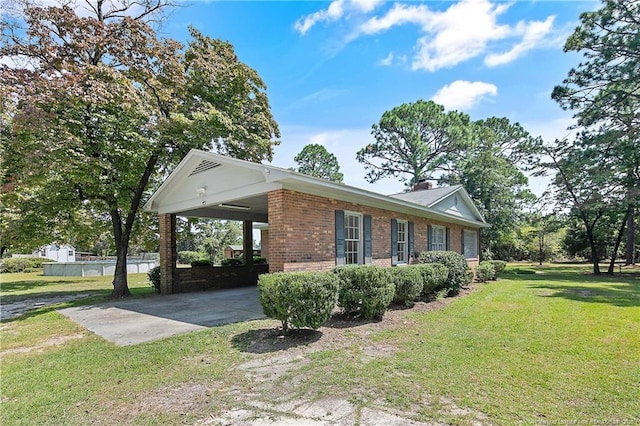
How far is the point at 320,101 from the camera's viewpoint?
14.3m

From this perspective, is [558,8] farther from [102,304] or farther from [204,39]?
[102,304]

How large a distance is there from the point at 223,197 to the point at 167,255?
405 centimetres

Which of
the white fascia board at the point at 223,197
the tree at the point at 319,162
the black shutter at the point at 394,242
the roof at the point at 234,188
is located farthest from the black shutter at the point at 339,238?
the tree at the point at 319,162

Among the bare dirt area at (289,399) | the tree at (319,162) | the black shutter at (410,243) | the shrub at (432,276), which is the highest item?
the tree at (319,162)

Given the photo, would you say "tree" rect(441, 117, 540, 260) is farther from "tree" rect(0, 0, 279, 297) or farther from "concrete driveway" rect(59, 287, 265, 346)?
"concrete driveway" rect(59, 287, 265, 346)

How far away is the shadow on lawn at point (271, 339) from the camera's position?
17.3 ft

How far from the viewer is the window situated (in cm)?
1847

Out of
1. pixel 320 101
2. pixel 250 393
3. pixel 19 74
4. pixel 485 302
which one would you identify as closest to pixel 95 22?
pixel 19 74

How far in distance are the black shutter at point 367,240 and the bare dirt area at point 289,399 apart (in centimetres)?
497

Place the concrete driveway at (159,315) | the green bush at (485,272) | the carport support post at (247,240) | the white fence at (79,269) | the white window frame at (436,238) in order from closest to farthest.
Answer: the concrete driveway at (159,315) < the white window frame at (436,238) < the green bush at (485,272) < the carport support post at (247,240) < the white fence at (79,269)

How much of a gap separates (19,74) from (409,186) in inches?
1138

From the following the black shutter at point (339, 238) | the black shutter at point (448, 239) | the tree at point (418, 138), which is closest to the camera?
the black shutter at point (339, 238)

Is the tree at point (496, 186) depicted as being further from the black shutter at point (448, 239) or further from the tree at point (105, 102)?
the tree at point (105, 102)

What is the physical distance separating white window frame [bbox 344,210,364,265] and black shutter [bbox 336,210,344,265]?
403 mm
